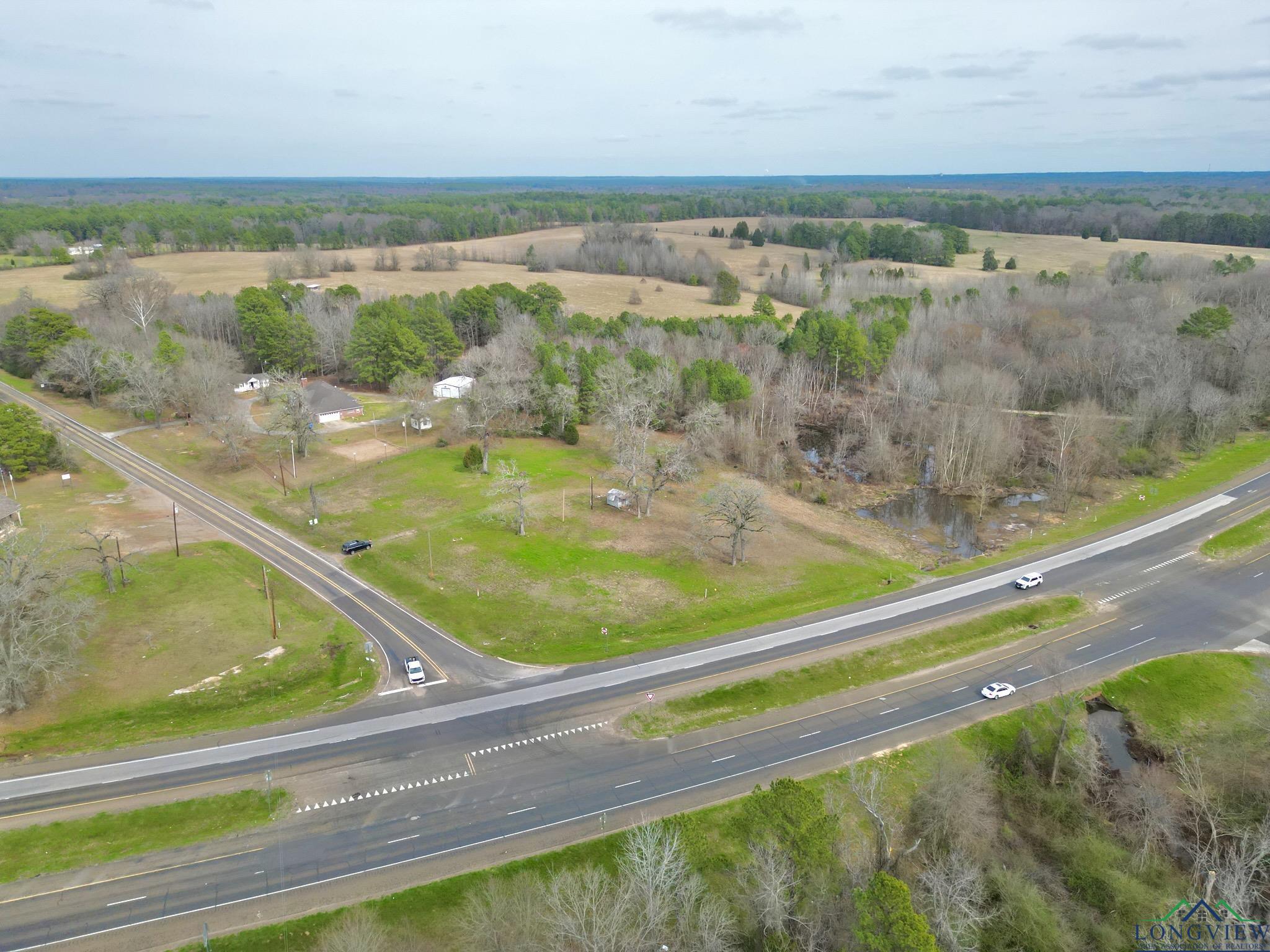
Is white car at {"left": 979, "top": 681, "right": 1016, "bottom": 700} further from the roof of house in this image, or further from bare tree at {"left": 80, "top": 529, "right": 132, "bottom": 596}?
the roof of house

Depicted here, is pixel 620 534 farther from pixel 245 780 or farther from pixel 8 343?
pixel 8 343

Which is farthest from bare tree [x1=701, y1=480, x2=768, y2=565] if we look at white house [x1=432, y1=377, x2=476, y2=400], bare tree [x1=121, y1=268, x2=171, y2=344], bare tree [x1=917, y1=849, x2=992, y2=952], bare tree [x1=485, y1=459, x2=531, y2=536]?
bare tree [x1=121, y1=268, x2=171, y2=344]

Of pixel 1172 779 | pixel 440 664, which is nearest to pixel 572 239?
pixel 440 664

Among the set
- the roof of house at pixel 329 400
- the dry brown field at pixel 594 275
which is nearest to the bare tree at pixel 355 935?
the roof of house at pixel 329 400

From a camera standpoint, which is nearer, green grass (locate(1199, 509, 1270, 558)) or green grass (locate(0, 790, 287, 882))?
green grass (locate(0, 790, 287, 882))

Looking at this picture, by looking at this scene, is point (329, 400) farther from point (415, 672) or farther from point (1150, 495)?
point (1150, 495)

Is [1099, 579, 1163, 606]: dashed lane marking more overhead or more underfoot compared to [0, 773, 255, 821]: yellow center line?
more overhead
